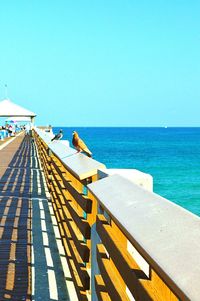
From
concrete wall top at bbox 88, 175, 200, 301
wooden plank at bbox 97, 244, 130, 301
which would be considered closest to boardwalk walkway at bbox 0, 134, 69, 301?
wooden plank at bbox 97, 244, 130, 301

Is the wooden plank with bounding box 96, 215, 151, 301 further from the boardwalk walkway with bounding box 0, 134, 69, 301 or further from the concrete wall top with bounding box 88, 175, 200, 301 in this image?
the boardwalk walkway with bounding box 0, 134, 69, 301

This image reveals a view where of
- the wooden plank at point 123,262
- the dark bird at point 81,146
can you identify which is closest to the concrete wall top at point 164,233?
the wooden plank at point 123,262

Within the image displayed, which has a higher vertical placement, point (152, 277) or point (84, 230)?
point (152, 277)

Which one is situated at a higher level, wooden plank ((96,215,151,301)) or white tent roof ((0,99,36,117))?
white tent roof ((0,99,36,117))

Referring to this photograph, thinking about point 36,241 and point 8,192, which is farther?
point 8,192

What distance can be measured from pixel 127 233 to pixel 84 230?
71.6 inches

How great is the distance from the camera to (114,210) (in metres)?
2.13

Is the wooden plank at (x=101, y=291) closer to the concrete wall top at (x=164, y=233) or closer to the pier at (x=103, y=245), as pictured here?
the pier at (x=103, y=245)

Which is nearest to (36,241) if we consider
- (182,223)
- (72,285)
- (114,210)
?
(72,285)

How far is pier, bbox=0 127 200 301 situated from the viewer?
55.6 inches

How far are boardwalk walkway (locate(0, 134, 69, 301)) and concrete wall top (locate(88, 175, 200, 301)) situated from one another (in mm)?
2398

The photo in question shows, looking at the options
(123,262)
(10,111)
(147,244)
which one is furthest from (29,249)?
(10,111)

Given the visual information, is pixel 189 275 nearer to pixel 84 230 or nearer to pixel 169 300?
pixel 169 300

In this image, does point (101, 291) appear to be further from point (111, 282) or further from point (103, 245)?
point (111, 282)
